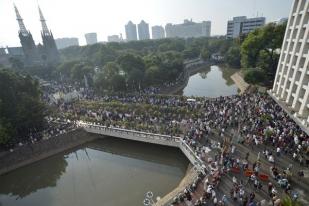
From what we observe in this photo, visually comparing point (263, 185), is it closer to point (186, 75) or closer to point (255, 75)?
point (255, 75)

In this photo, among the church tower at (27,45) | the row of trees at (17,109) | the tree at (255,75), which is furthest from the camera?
the church tower at (27,45)

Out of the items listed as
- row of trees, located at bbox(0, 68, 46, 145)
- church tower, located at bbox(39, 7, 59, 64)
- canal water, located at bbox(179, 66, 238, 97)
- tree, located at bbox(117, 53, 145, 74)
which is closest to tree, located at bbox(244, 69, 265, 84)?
canal water, located at bbox(179, 66, 238, 97)

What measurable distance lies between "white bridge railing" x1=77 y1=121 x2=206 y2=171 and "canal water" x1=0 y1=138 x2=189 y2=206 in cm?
183

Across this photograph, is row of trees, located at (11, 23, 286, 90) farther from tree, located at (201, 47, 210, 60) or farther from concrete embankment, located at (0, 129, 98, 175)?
tree, located at (201, 47, 210, 60)

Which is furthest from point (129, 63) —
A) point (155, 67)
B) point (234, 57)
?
point (234, 57)

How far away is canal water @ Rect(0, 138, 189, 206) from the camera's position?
22.6m

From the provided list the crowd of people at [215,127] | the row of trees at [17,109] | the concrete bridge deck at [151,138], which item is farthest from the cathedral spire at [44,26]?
the concrete bridge deck at [151,138]

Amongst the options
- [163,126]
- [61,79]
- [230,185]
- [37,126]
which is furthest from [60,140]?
[61,79]

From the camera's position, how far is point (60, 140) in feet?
105

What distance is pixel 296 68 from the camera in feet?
87.2

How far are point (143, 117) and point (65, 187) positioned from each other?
46.6 feet

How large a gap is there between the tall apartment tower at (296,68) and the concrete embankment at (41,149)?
91.9 ft

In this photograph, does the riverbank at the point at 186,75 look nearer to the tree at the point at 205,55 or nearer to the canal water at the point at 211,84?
the canal water at the point at 211,84

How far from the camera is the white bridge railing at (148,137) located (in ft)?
77.6
